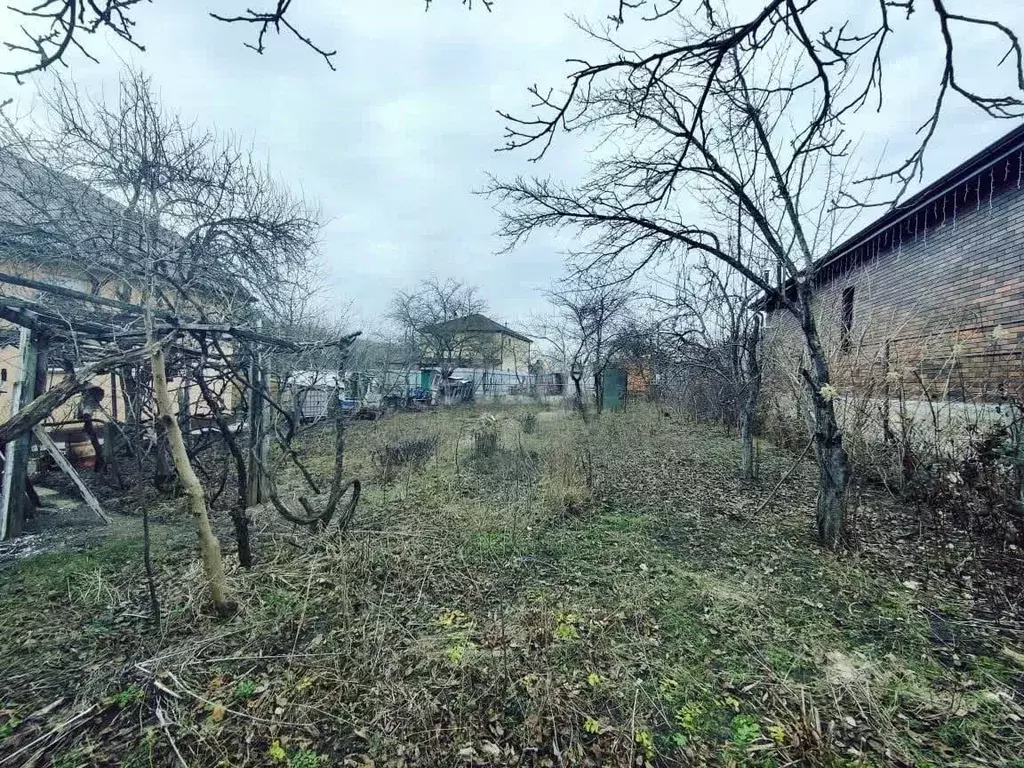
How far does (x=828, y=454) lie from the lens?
4410 millimetres

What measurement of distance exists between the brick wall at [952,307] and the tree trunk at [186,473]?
6909 mm

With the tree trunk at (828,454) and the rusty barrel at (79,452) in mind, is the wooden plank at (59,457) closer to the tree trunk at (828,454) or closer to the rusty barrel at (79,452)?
the rusty barrel at (79,452)

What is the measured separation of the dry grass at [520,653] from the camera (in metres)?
2.10

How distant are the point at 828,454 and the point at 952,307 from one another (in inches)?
196

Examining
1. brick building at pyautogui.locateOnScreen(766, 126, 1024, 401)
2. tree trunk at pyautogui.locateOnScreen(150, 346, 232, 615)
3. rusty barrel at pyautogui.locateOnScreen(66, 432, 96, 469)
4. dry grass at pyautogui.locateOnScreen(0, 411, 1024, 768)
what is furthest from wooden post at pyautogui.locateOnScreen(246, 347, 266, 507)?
brick building at pyautogui.locateOnScreen(766, 126, 1024, 401)

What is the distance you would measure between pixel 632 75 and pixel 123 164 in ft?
28.3

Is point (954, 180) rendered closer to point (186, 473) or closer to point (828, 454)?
point (828, 454)

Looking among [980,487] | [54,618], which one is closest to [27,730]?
[54,618]

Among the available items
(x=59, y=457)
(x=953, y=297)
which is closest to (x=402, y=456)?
(x=59, y=457)

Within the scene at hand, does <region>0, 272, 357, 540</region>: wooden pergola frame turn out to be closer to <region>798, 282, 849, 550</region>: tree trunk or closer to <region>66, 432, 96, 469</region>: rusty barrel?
<region>66, 432, 96, 469</region>: rusty barrel

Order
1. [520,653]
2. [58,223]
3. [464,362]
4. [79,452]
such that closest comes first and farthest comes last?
[520,653]
[58,223]
[79,452]
[464,362]

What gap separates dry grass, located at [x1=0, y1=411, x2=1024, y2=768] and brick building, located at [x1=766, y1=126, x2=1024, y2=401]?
2.50 meters

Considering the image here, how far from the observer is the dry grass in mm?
2100

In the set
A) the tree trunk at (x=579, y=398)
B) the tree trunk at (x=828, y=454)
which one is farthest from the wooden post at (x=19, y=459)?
the tree trunk at (x=579, y=398)
